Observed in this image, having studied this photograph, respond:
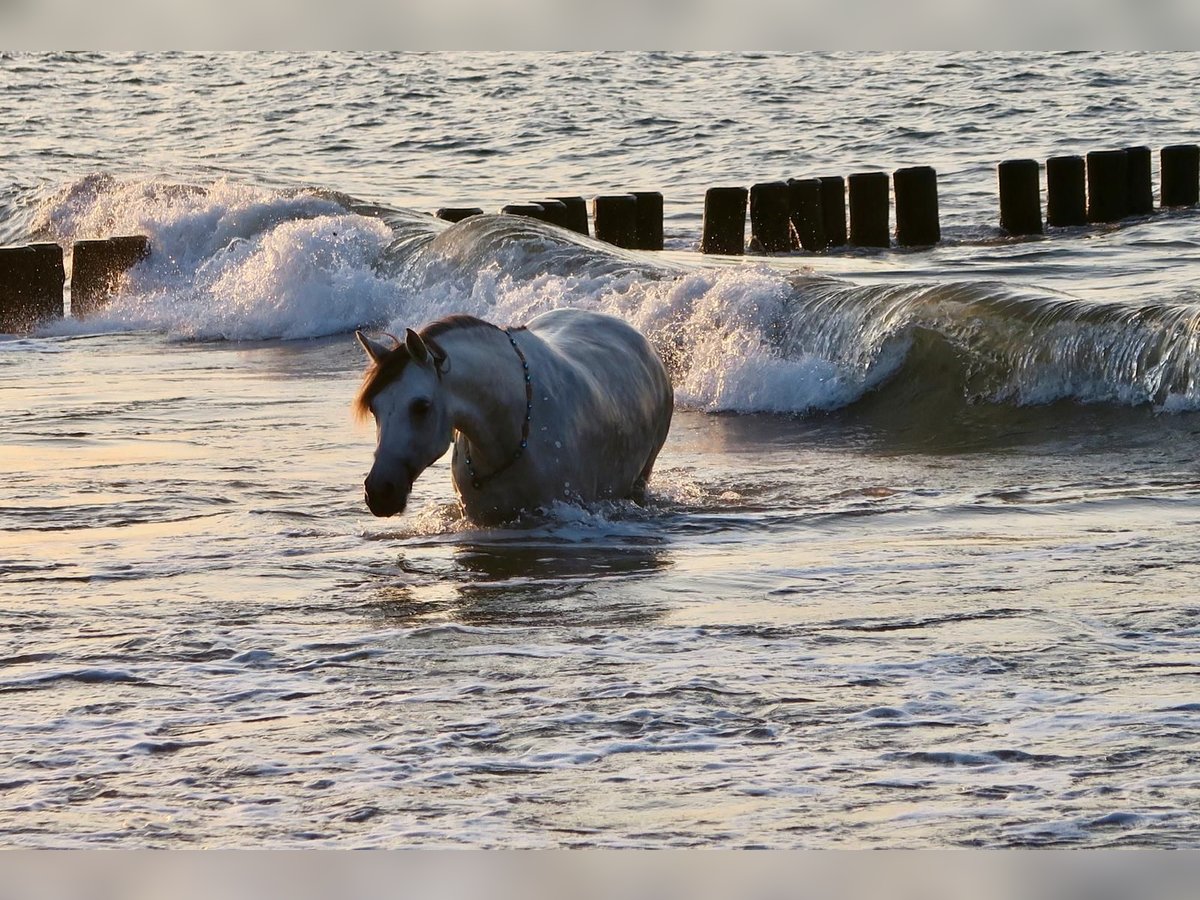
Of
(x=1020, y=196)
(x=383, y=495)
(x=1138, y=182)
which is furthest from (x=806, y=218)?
(x=383, y=495)

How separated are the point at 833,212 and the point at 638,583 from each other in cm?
1787

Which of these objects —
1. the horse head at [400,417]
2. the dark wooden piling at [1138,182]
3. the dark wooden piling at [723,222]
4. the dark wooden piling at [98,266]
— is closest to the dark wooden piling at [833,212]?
the dark wooden piling at [723,222]

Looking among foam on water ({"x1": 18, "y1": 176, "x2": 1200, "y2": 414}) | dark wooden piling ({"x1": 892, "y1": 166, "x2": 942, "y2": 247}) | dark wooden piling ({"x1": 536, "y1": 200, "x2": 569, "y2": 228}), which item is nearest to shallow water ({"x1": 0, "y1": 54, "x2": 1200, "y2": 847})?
foam on water ({"x1": 18, "y1": 176, "x2": 1200, "y2": 414})

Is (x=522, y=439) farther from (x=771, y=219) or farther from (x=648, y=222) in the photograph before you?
(x=771, y=219)

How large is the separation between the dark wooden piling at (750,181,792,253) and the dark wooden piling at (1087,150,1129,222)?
4461 millimetres

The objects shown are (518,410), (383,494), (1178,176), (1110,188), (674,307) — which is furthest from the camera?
(1178,176)

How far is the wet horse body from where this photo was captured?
6762 millimetres

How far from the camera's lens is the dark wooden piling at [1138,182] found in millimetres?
24844

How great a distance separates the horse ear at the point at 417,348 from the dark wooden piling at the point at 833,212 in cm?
1776

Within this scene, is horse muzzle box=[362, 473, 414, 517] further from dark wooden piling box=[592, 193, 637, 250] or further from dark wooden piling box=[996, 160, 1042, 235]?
dark wooden piling box=[996, 160, 1042, 235]

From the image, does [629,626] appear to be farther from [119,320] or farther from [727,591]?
[119,320]

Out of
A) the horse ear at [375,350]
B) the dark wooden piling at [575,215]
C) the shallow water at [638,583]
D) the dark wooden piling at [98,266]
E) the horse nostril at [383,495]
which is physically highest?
the dark wooden piling at [575,215]

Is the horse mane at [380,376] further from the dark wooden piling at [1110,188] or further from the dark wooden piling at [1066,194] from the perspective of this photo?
the dark wooden piling at [1110,188]

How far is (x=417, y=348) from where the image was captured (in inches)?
268
